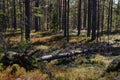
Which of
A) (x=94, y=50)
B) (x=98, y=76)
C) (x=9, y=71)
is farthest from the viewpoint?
(x=94, y=50)

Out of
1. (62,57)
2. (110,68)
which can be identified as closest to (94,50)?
(62,57)

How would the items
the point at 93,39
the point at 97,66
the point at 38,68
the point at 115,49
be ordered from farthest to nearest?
1. the point at 93,39
2. the point at 115,49
3. the point at 97,66
4. the point at 38,68

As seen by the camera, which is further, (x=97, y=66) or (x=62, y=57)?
(x=62, y=57)

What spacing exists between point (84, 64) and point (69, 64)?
97cm

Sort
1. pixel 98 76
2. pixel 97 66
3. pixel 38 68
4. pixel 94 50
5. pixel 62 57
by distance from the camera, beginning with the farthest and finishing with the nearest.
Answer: pixel 94 50, pixel 62 57, pixel 97 66, pixel 38 68, pixel 98 76

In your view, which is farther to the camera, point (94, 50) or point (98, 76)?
point (94, 50)

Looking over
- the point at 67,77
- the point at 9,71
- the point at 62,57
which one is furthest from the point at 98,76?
the point at 62,57

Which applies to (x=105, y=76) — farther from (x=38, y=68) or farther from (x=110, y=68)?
(x=38, y=68)

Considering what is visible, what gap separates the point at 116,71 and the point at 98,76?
0.91 m

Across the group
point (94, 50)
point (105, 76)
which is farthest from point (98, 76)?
point (94, 50)

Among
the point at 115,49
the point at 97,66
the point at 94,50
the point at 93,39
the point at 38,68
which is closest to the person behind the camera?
the point at 38,68

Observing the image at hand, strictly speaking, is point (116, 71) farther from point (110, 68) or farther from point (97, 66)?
point (97, 66)

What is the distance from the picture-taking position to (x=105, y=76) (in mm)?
12000

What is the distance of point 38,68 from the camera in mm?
13336
